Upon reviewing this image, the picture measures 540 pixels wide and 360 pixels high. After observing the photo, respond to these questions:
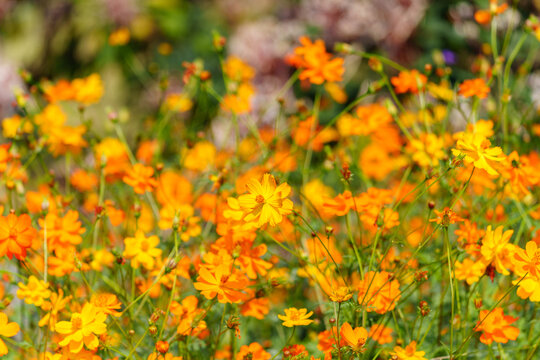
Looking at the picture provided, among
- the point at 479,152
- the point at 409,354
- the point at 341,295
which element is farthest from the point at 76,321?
the point at 479,152

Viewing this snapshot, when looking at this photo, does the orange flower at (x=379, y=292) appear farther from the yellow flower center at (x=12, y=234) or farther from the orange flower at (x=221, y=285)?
the yellow flower center at (x=12, y=234)

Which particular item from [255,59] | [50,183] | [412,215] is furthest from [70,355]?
[255,59]

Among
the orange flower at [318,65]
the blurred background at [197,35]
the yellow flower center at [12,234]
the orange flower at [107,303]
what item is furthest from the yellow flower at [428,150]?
the blurred background at [197,35]

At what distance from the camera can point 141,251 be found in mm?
1067

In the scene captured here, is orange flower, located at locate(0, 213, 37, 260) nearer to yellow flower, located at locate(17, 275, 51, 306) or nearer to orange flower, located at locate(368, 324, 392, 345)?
yellow flower, located at locate(17, 275, 51, 306)

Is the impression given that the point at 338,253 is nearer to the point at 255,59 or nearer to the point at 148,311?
the point at 148,311

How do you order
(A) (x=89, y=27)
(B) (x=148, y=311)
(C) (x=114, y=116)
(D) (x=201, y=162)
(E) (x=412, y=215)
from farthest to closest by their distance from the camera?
(A) (x=89, y=27), (D) (x=201, y=162), (E) (x=412, y=215), (C) (x=114, y=116), (B) (x=148, y=311)

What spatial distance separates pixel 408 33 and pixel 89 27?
1.73 m

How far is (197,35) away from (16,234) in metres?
2.42

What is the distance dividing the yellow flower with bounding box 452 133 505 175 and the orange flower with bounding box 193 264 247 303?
0.38 m

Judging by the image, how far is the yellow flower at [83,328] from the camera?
0.84 metres

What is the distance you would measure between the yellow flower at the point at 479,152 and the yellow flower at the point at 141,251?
0.56 m

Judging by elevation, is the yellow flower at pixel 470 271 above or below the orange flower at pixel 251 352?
above

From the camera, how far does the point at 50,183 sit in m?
1.27
